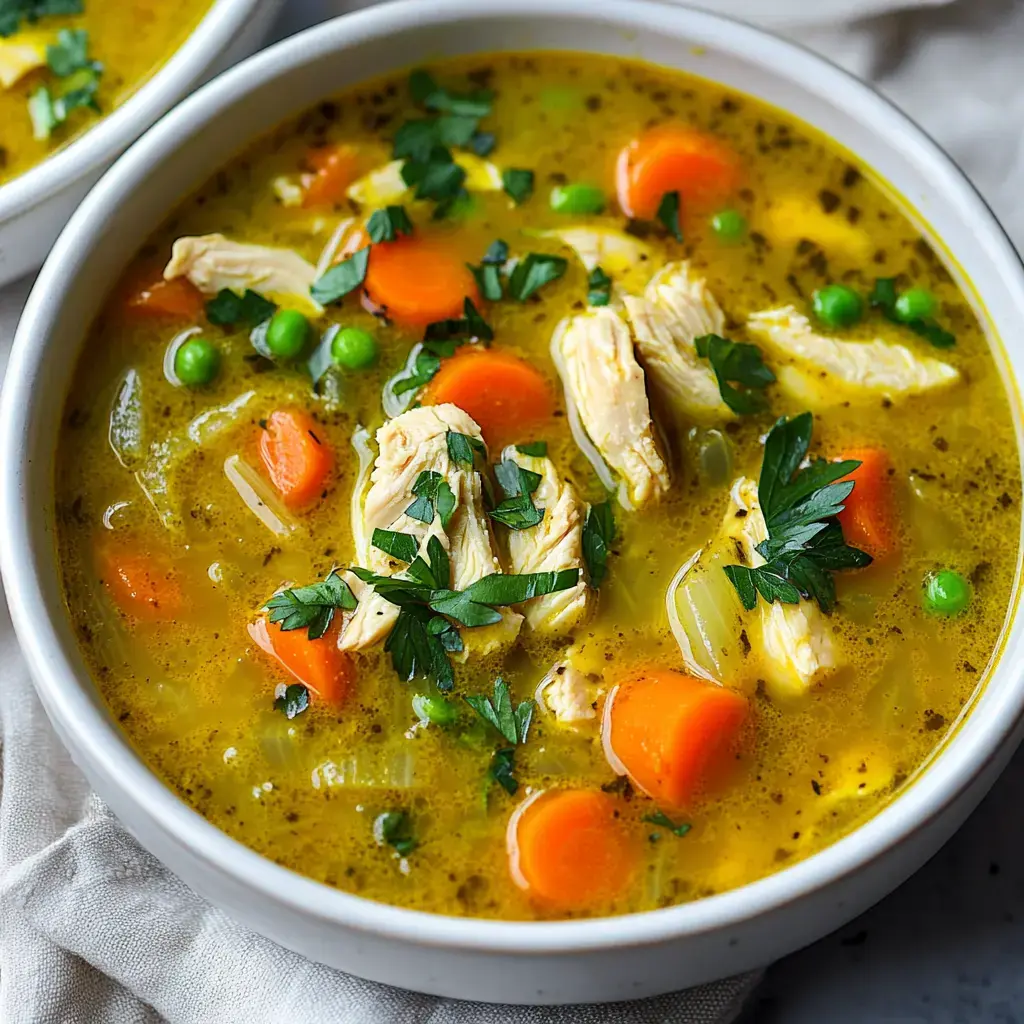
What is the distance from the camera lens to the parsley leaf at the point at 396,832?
236 centimetres

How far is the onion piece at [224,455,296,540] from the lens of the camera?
258 cm

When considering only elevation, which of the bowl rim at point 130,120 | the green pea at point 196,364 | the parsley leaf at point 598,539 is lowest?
the parsley leaf at point 598,539

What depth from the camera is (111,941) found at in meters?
2.67

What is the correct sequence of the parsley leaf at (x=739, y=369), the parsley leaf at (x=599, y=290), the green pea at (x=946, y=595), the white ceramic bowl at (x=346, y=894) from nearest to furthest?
the white ceramic bowl at (x=346, y=894)
the green pea at (x=946, y=595)
the parsley leaf at (x=739, y=369)
the parsley leaf at (x=599, y=290)

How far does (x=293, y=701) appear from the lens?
8.06ft

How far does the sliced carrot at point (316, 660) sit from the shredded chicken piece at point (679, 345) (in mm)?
766

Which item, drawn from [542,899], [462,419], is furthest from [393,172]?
[542,899]

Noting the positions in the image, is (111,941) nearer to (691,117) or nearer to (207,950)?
(207,950)

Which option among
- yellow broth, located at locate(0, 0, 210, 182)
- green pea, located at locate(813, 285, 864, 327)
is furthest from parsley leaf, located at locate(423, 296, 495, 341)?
yellow broth, located at locate(0, 0, 210, 182)

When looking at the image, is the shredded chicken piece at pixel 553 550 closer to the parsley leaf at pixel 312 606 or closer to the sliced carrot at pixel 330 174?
the parsley leaf at pixel 312 606

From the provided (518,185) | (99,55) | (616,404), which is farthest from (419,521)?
(99,55)

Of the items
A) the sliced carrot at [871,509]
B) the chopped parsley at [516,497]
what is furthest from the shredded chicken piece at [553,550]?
the sliced carrot at [871,509]

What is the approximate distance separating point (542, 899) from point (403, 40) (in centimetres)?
171

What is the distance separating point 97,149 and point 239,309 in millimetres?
514
